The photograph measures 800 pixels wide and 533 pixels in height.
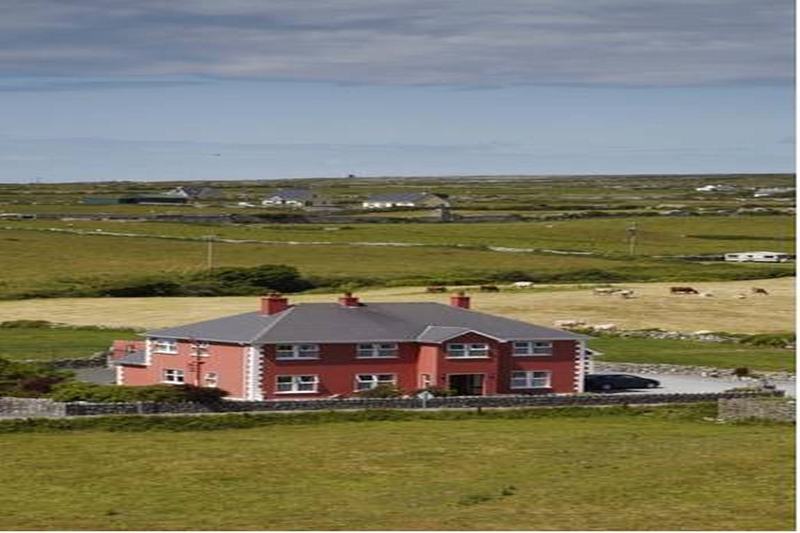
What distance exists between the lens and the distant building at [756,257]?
15188 cm

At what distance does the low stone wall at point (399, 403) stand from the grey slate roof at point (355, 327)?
425cm

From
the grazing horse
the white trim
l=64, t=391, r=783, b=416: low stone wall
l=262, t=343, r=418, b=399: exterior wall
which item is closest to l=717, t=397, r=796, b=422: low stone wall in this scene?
l=64, t=391, r=783, b=416: low stone wall

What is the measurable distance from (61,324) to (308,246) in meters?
65.7

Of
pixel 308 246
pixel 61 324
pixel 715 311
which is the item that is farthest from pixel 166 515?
pixel 308 246

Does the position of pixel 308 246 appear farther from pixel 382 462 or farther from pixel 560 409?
pixel 382 462

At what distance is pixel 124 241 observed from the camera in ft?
545

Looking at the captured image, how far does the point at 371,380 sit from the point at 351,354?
1192 mm

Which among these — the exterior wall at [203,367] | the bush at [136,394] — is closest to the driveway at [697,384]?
the exterior wall at [203,367]

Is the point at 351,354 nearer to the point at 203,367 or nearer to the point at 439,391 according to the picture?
the point at 439,391

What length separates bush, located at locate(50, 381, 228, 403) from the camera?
2213 inches

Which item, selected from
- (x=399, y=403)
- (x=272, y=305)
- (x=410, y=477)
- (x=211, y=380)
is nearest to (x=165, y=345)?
(x=211, y=380)

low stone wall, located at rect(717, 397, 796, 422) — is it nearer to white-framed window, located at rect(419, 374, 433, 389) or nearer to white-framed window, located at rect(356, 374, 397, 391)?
white-framed window, located at rect(419, 374, 433, 389)

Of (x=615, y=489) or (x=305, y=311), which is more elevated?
(x=305, y=311)

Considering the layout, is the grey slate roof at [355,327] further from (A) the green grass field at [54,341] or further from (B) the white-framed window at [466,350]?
(A) the green grass field at [54,341]
